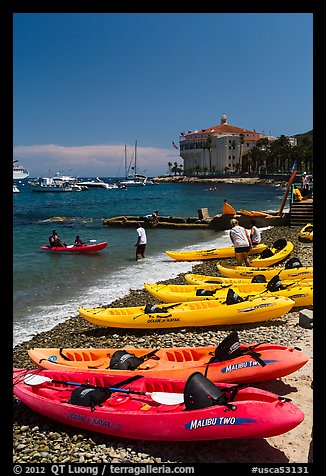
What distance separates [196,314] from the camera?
884 centimetres

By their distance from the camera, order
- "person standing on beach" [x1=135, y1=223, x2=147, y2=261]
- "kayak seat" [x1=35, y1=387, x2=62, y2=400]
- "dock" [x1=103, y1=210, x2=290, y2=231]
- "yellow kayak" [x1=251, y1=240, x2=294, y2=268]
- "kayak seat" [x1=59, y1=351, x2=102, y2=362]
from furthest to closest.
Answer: "dock" [x1=103, y1=210, x2=290, y2=231]
"person standing on beach" [x1=135, y1=223, x2=147, y2=261]
"yellow kayak" [x1=251, y1=240, x2=294, y2=268]
"kayak seat" [x1=59, y1=351, x2=102, y2=362]
"kayak seat" [x1=35, y1=387, x2=62, y2=400]

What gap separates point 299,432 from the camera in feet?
16.7

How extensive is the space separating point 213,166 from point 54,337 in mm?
128543

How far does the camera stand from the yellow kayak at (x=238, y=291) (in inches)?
376

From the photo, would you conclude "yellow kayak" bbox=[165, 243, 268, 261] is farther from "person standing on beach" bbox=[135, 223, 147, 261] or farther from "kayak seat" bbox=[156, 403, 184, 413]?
"kayak seat" bbox=[156, 403, 184, 413]

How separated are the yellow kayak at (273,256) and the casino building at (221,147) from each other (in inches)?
4519

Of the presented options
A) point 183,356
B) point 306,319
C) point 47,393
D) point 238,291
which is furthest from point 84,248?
point 47,393

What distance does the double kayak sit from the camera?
5949 mm

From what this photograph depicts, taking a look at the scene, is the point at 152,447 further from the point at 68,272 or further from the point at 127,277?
the point at 68,272

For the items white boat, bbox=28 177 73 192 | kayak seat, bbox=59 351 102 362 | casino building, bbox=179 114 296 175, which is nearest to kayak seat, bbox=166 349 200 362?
kayak seat, bbox=59 351 102 362

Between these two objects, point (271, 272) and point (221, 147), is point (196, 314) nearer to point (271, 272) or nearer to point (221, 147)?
point (271, 272)

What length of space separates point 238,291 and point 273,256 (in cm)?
539

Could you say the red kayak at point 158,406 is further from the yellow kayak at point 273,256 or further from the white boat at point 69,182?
the white boat at point 69,182

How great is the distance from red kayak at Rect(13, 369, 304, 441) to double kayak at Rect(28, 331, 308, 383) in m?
0.35
